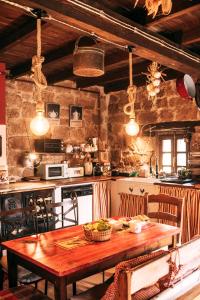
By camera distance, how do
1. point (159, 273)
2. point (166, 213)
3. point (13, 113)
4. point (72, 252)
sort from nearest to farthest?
point (159, 273) → point (72, 252) → point (166, 213) → point (13, 113)

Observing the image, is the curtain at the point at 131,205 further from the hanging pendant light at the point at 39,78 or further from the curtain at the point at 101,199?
the hanging pendant light at the point at 39,78

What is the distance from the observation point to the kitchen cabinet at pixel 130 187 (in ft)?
15.7

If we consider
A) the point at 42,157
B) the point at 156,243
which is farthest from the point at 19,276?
Answer: the point at 42,157

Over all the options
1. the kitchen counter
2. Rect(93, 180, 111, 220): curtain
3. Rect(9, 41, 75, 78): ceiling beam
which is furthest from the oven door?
Rect(93, 180, 111, 220): curtain

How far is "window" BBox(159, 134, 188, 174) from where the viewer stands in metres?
5.26

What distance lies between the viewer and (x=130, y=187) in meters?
5.10

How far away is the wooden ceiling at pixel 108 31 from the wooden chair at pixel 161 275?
5.72 ft

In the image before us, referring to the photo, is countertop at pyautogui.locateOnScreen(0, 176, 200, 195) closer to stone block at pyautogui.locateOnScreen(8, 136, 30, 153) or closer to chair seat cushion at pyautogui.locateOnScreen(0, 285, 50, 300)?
stone block at pyautogui.locateOnScreen(8, 136, 30, 153)

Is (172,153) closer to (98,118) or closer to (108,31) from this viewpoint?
(98,118)

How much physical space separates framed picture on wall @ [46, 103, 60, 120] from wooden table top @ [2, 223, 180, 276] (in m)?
3.12

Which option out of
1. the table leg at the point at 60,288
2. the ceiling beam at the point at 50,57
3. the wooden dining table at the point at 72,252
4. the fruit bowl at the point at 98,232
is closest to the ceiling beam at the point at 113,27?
the ceiling beam at the point at 50,57

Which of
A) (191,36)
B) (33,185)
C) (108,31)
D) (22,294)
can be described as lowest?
(22,294)

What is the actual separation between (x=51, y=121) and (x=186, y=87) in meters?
2.49

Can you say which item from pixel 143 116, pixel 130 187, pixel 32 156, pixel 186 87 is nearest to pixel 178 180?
pixel 130 187
